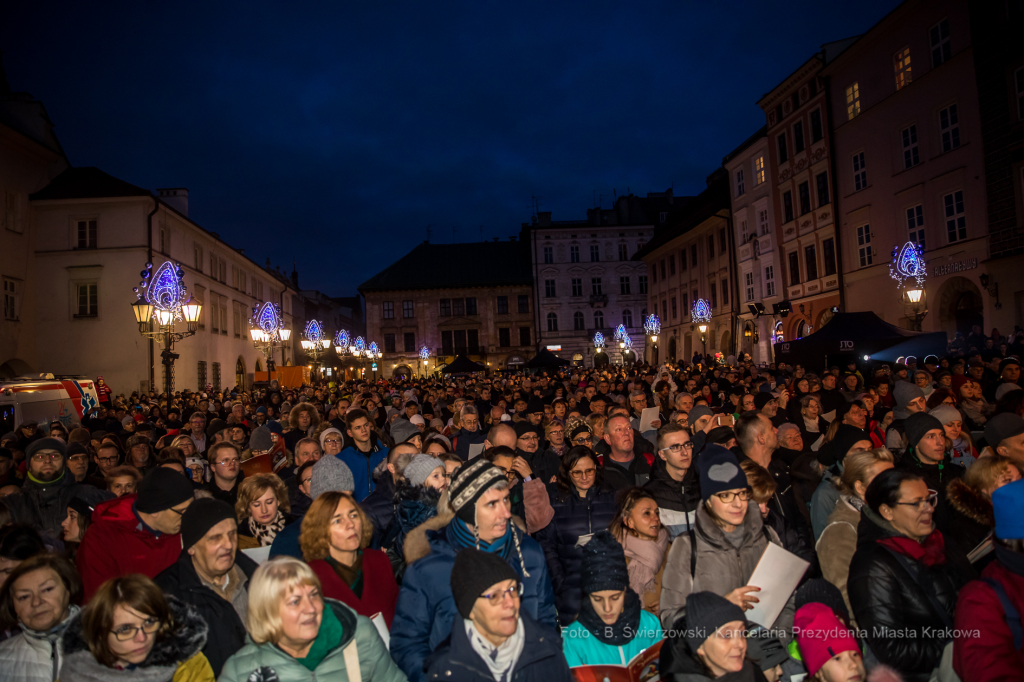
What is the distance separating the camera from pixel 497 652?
2.75m

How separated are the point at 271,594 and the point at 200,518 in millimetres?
968

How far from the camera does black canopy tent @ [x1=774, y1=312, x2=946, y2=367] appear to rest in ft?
48.7

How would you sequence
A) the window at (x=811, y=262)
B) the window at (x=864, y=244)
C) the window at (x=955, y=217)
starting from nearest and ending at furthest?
1. the window at (x=955, y=217)
2. the window at (x=864, y=244)
3. the window at (x=811, y=262)

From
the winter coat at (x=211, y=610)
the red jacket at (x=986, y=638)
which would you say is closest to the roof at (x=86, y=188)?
the winter coat at (x=211, y=610)

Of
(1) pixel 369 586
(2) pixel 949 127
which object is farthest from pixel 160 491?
(2) pixel 949 127

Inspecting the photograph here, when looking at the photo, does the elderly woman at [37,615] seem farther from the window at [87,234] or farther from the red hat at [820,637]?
the window at [87,234]

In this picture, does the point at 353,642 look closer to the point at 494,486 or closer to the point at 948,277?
the point at 494,486

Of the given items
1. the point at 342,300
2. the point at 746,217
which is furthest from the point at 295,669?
the point at 342,300

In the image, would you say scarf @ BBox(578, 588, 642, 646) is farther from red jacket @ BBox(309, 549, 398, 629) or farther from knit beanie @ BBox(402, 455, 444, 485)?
knit beanie @ BBox(402, 455, 444, 485)

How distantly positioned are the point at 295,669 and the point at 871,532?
2.93 m

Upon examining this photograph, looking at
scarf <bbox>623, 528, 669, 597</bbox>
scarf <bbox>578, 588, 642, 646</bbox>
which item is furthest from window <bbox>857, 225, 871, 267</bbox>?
scarf <bbox>578, 588, 642, 646</bbox>

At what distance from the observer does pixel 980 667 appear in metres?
2.59

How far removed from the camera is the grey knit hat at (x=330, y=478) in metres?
4.77

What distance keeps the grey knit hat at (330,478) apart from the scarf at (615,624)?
216cm
